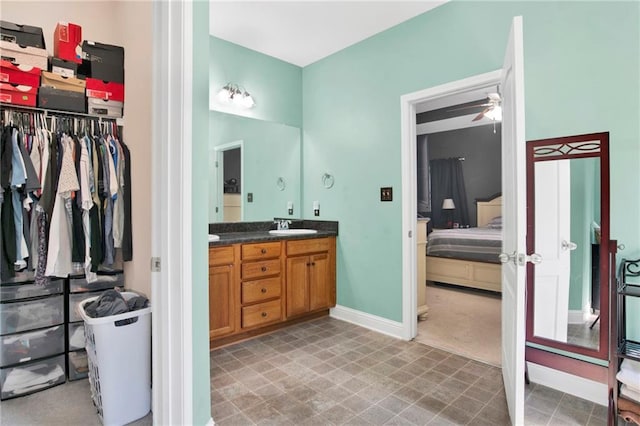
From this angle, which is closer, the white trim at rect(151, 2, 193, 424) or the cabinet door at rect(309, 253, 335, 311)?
the white trim at rect(151, 2, 193, 424)

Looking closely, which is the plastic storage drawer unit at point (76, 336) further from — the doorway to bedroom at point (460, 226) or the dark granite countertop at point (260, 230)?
the doorway to bedroom at point (460, 226)

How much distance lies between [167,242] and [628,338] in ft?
7.77

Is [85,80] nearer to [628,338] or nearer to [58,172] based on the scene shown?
[58,172]

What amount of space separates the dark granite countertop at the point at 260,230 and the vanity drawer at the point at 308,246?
0.14 ft

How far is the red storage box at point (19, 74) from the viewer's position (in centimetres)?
200

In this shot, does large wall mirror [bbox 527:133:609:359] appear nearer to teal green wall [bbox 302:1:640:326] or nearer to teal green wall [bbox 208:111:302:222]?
teal green wall [bbox 302:1:640:326]

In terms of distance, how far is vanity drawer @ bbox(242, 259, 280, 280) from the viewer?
→ 279 centimetres

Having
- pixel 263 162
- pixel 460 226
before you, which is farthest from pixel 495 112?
pixel 460 226

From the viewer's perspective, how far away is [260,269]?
2.88 m

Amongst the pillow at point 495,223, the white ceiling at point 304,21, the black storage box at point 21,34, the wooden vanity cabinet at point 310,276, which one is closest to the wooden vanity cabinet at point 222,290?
the wooden vanity cabinet at point 310,276

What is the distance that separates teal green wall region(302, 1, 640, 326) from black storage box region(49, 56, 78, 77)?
213 centimetres

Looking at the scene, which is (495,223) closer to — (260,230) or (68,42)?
(260,230)

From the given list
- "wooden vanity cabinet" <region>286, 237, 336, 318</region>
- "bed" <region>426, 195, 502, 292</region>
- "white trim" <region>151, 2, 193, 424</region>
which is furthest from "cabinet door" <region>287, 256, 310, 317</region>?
"bed" <region>426, 195, 502, 292</region>

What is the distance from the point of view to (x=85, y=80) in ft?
7.31
